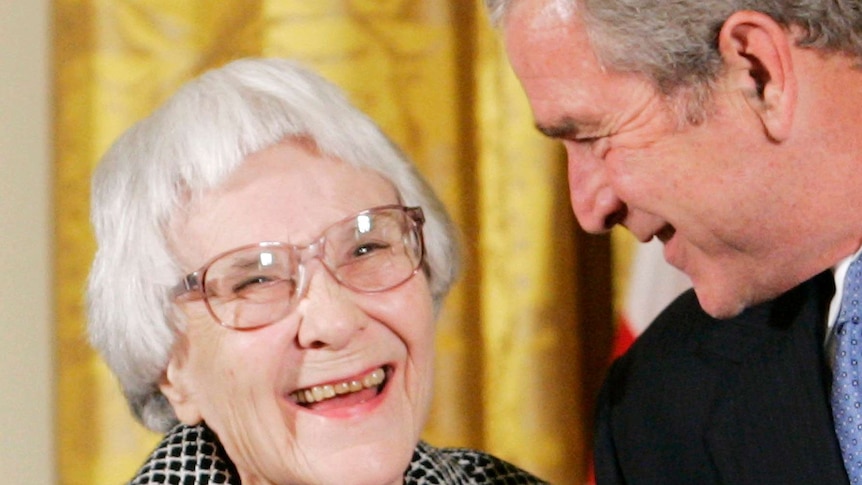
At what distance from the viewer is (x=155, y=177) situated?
5.06ft

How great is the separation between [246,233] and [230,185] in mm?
66

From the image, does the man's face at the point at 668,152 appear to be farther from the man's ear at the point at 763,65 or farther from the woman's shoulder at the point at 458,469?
the woman's shoulder at the point at 458,469

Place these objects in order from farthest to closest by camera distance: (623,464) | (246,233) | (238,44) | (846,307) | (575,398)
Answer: (575,398)
(238,44)
(623,464)
(846,307)
(246,233)

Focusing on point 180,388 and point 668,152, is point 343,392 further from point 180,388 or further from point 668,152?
point 668,152

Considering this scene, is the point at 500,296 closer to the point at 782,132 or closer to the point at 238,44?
the point at 238,44

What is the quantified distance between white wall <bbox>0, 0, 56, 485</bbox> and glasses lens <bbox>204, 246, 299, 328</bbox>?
0.82 metres

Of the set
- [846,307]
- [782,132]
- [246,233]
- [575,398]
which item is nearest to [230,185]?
[246,233]

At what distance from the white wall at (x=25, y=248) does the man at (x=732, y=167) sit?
976 mm

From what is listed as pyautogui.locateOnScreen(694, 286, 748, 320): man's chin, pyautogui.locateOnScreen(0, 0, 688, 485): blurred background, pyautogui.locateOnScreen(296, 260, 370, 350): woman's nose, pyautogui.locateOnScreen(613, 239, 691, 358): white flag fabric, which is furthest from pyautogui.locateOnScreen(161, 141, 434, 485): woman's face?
pyautogui.locateOnScreen(613, 239, 691, 358): white flag fabric

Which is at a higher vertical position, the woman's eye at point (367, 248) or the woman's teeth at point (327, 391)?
the woman's eye at point (367, 248)

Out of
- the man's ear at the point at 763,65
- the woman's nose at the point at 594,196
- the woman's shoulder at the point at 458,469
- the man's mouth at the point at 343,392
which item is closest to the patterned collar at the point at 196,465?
the woman's shoulder at the point at 458,469

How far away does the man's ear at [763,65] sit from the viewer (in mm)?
1492

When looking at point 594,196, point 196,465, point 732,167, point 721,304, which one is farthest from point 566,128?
point 196,465

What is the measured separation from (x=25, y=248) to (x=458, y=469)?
918 millimetres
